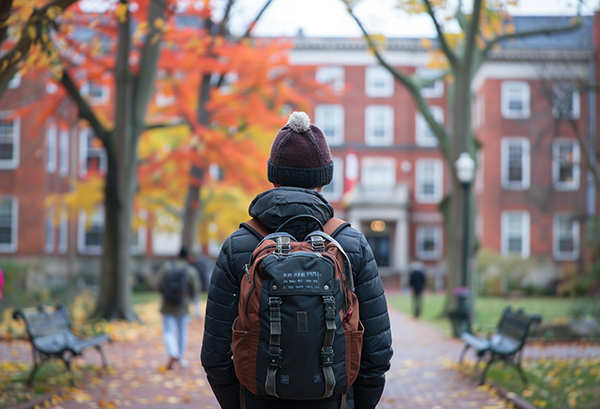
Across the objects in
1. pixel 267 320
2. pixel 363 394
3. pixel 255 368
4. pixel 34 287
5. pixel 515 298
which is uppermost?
pixel 267 320

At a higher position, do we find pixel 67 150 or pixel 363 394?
pixel 67 150

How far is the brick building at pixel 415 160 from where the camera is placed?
93.0 feet

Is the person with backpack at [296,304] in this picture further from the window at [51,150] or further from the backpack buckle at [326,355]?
the window at [51,150]

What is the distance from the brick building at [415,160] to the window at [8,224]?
1.7 inches

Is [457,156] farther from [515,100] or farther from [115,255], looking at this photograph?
[515,100]

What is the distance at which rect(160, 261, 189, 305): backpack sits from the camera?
997cm

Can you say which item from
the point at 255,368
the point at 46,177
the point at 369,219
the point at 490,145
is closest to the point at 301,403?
the point at 255,368

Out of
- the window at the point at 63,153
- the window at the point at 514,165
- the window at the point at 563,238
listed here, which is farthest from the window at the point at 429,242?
the window at the point at 63,153

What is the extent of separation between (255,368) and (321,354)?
9.8 inches

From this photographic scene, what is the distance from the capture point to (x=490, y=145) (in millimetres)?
38062

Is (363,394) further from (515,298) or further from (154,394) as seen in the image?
(515,298)

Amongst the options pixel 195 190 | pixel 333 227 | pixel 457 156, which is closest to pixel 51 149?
pixel 195 190

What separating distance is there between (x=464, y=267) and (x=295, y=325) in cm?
1334

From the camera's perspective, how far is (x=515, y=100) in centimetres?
3828
